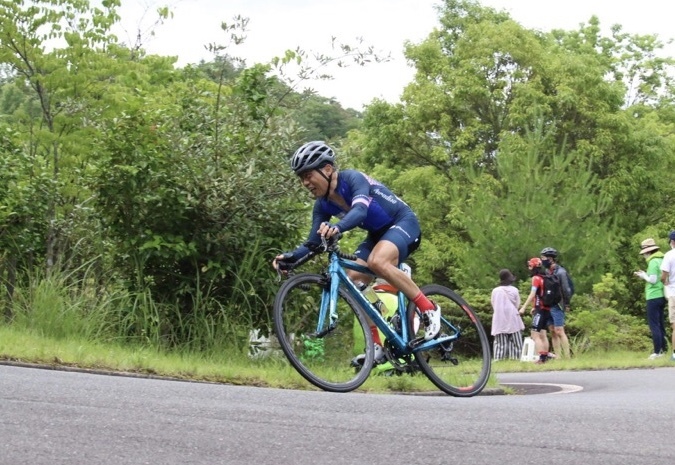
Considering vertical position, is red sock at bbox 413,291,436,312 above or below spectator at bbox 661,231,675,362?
below

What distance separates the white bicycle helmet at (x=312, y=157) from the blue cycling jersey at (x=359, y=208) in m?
0.22

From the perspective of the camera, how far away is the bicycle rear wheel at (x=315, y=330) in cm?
763

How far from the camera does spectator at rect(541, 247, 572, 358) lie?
18.0 m

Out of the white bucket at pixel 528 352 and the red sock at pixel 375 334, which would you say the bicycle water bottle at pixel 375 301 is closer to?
the red sock at pixel 375 334

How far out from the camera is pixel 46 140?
14547 mm

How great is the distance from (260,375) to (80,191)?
16.7ft

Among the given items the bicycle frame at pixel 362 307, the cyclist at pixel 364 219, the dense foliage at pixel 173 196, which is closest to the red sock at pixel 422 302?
the cyclist at pixel 364 219

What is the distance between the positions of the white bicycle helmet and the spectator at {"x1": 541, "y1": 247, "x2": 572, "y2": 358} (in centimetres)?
1073

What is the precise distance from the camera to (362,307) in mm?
8188

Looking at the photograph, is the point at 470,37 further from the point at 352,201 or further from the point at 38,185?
the point at 352,201

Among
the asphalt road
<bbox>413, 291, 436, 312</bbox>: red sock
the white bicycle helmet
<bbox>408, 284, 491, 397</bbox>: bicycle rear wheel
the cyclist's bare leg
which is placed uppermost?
the white bicycle helmet

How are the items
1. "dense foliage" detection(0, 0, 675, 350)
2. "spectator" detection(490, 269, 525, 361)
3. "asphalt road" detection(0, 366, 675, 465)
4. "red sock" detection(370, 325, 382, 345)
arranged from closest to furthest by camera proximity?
"asphalt road" detection(0, 366, 675, 465)
"red sock" detection(370, 325, 382, 345)
"dense foliage" detection(0, 0, 675, 350)
"spectator" detection(490, 269, 525, 361)

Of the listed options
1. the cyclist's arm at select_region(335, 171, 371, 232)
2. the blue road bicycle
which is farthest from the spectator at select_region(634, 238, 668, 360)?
the cyclist's arm at select_region(335, 171, 371, 232)

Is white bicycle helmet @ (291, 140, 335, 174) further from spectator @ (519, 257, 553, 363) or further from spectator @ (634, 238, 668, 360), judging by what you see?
spectator @ (519, 257, 553, 363)
